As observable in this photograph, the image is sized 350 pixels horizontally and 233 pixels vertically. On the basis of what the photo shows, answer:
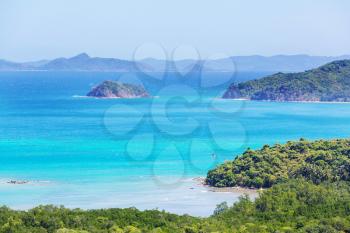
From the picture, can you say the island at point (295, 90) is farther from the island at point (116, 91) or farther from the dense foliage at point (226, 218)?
the dense foliage at point (226, 218)

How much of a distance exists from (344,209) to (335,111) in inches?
2476

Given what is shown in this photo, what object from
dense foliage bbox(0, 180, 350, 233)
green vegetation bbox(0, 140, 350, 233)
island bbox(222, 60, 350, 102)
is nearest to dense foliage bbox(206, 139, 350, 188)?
green vegetation bbox(0, 140, 350, 233)

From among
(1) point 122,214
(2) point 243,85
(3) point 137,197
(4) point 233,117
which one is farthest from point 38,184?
(2) point 243,85

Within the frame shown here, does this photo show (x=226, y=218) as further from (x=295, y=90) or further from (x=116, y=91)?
(x=295, y=90)

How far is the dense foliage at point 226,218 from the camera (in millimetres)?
23453

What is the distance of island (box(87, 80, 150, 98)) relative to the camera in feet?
343

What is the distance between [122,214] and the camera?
2588cm

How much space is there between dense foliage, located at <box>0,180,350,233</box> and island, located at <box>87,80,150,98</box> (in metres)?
76.4

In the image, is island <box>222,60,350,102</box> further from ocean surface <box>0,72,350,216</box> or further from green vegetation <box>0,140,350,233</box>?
green vegetation <box>0,140,350,233</box>

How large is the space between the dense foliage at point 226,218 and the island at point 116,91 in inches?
3008

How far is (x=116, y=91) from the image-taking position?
104750 mm

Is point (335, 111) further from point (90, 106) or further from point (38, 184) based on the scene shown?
point (38, 184)

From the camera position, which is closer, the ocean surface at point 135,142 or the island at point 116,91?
the ocean surface at point 135,142

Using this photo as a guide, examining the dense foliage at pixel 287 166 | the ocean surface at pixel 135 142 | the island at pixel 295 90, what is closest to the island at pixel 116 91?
the ocean surface at pixel 135 142
